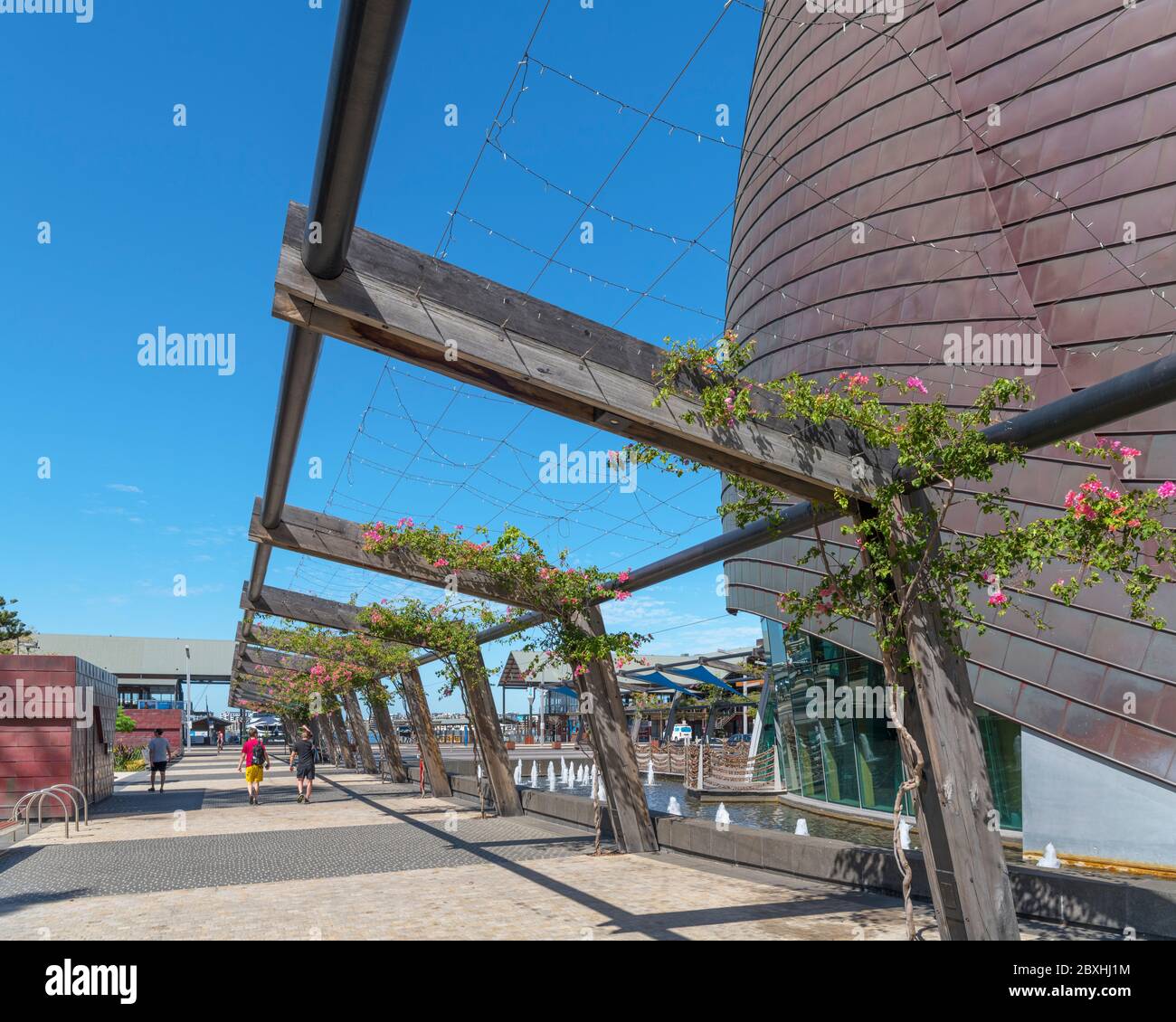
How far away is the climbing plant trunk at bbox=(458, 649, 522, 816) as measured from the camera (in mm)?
17438

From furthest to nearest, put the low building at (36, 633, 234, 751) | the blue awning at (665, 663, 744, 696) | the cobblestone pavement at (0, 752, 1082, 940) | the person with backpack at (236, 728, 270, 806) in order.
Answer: the low building at (36, 633, 234, 751) → the blue awning at (665, 663, 744, 696) → the person with backpack at (236, 728, 270, 806) → the cobblestone pavement at (0, 752, 1082, 940)

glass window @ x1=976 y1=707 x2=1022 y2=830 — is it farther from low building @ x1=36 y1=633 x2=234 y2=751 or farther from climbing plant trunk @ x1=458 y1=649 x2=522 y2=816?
low building @ x1=36 y1=633 x2=234 y2=751

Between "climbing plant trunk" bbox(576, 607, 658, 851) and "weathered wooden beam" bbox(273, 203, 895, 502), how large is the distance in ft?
19.1

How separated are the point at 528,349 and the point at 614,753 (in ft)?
22.8

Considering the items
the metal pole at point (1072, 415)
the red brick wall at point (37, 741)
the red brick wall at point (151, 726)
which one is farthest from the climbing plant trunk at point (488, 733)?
the red brick wall at point (151, 726)

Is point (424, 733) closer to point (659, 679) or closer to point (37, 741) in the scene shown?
point (37, 741)

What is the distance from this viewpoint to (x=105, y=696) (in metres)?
24.3

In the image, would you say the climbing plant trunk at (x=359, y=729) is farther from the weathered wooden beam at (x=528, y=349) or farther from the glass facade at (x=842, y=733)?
the weathered wooden beam at (x=528, y=349)

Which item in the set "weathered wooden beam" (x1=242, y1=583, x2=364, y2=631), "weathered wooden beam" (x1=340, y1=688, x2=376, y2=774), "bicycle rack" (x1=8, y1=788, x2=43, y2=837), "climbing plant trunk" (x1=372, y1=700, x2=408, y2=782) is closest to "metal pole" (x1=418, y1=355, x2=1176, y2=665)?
"bicycle rack" (x1=8, y1=788, x2=43, y2=837)

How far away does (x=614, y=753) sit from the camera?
40.0ft

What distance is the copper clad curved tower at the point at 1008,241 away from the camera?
42.8 feet
